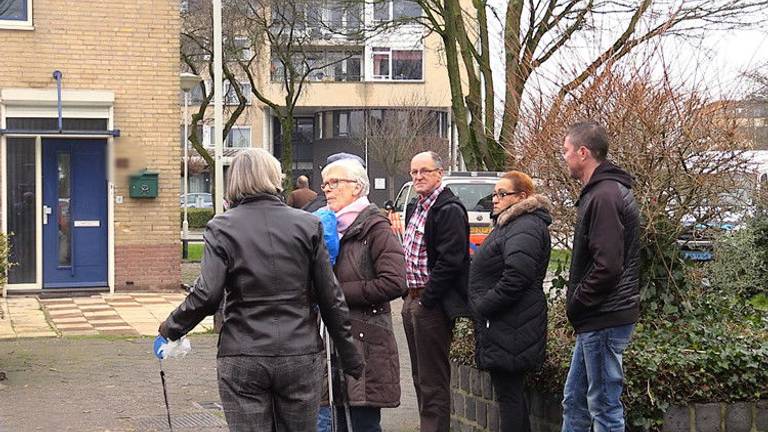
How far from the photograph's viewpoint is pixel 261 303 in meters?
4.66

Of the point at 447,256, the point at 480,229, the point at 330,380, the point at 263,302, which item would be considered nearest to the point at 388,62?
the point at 480,229

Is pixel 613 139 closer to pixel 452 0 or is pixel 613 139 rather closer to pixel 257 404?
pixel 257 404

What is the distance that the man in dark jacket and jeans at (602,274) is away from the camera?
5.30 m

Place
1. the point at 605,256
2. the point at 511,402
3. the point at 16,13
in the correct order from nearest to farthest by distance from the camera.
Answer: the point at 605,256, the point at 511,402, the point at 16,13

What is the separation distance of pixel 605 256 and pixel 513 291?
838 mm

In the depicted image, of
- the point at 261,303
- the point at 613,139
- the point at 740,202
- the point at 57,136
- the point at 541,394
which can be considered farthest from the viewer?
the point at 57,136

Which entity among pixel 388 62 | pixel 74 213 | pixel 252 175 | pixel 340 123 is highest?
pixel 388 62

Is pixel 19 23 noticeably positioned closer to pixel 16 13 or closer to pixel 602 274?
pixel 16 13

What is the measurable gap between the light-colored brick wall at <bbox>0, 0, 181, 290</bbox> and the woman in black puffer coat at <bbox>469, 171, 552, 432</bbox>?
421 inches

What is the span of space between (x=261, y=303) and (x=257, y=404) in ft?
1.56

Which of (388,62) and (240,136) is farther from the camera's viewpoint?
(240,136)

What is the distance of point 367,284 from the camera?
5629mm

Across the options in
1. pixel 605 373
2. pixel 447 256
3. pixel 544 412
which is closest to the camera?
pixel 605 373

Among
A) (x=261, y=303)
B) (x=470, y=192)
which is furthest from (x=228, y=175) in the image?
(x=470, y=192)
